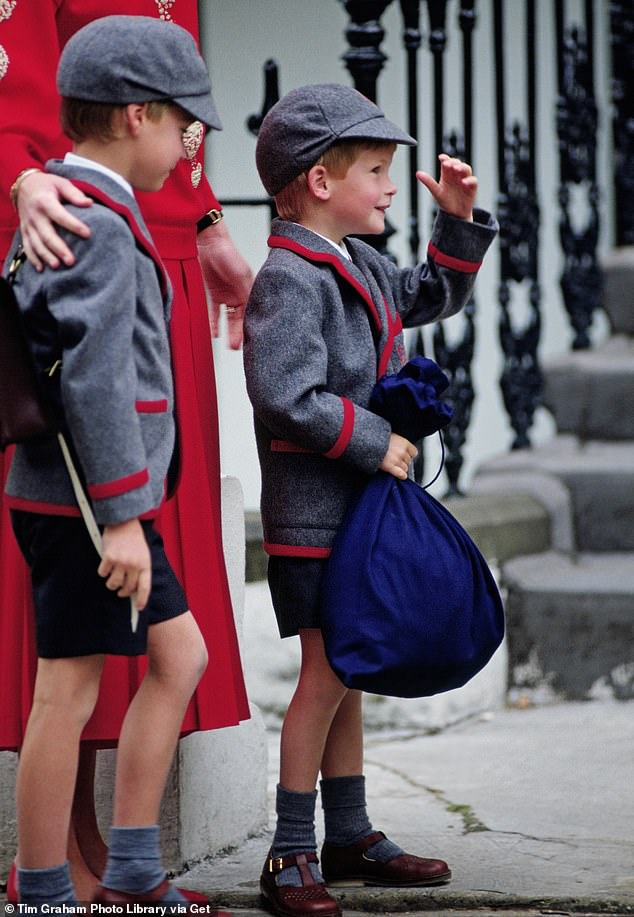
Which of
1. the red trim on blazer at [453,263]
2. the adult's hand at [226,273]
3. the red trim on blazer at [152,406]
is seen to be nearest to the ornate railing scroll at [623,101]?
the red trim on blazer at [453,263]

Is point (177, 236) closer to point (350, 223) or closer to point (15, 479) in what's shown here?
point (350, 223)

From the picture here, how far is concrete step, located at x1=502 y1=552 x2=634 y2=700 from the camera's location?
14.6 ft

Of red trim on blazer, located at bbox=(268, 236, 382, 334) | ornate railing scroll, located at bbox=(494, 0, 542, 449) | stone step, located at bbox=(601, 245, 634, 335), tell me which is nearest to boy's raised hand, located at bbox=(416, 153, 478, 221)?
red trim on blazer, located at bbox=(268, 236, 382, 334)

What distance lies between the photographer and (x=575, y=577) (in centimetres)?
456

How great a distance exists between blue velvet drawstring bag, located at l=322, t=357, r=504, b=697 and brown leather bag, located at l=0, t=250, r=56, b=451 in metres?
0.61

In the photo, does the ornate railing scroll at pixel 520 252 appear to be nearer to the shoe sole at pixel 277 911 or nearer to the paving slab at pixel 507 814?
the paving slab at pixel 507 814

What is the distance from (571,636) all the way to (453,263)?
1842mm

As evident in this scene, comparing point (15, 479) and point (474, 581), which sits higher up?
point (15, 479)

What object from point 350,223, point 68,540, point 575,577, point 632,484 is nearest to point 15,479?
point 68,540

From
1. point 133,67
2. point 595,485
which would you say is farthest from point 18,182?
point 595,485

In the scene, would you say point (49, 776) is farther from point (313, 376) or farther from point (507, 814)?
point (507, 814)

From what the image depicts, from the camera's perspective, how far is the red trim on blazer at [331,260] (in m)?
2.71

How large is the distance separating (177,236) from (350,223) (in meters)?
0.29

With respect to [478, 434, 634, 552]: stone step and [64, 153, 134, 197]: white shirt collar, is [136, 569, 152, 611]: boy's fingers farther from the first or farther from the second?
[478, 434, 634, 552]: stone step
